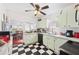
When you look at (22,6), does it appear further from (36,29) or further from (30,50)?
(30,50)

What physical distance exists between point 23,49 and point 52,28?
2.18 feet

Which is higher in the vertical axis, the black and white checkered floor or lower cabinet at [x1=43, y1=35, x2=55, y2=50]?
lower cabinet at [x1=43, y1=35, x2=55, y2=50]

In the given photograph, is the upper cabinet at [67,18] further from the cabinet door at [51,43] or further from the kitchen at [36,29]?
the cabinet door at [51,43]

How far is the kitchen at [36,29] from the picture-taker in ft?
4.75

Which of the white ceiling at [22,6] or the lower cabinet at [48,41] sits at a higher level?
the white ceiling at [22,6]

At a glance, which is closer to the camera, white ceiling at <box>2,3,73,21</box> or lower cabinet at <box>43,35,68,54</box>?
white ceiling at <box>2,3,73,21</box>

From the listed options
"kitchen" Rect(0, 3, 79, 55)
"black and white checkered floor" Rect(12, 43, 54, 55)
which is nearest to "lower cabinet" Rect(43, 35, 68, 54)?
"kitchen" Rect(0, 3, 79, 55)

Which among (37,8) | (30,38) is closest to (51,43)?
(30,38)

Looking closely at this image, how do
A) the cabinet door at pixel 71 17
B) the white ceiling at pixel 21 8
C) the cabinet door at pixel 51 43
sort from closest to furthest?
the white ceiling at pixel 21 8 → the cabinet door at pixel 71 17 → the cabinet door at pixel 51 43

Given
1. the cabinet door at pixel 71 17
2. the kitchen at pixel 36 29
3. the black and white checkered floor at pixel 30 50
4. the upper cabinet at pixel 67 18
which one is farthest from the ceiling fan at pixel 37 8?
the black and white checkered floor at pixel 30 50

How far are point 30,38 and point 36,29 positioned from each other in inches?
8.2

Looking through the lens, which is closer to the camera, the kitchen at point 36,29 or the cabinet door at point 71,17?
the kitchen at point 36,29

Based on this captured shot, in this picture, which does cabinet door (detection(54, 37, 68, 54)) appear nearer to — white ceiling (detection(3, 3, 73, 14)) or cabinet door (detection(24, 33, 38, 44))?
cabinet door (detection(24, 33, 38, 44))

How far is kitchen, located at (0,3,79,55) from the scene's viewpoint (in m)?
1.45
